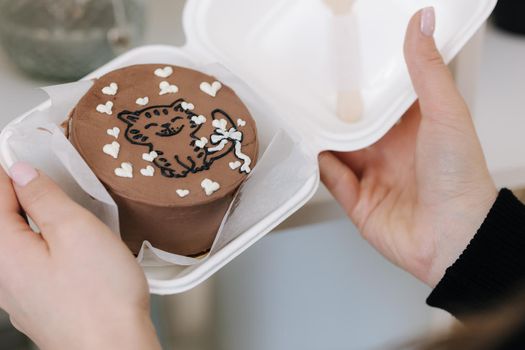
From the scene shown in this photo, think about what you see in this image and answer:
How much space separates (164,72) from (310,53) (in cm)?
18

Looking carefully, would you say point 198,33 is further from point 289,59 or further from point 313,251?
point 313,251

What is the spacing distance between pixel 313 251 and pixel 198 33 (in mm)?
402

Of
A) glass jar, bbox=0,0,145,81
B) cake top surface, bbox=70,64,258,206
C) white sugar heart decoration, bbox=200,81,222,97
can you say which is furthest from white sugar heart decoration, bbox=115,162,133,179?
glass jar, bbox=0,0,145,81

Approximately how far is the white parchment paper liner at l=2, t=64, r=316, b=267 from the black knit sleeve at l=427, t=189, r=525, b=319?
0.56 ft

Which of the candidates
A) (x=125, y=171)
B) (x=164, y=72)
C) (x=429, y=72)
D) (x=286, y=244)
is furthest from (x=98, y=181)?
(x=286, y=244)

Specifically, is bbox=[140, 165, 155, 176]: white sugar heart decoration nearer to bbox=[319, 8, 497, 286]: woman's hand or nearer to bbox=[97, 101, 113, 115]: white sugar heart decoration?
bbox=[97, 101, 113, 115]: white sugar heart decoration

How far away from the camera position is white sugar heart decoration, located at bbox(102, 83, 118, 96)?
53 cm

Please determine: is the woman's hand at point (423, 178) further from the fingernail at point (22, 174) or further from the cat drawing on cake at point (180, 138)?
the fingernail at point (22, 174)

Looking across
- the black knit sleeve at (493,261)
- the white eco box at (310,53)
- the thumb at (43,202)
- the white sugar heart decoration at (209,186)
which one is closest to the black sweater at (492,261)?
the black knit sleeve at (493,261)

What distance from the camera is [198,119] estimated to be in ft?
1.76

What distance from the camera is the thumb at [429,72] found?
57 centimetres

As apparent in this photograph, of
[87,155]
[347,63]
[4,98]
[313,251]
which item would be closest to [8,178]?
[87,155]

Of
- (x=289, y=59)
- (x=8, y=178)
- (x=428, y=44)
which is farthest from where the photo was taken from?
(x=289, y=59)

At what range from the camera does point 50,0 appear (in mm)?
660
